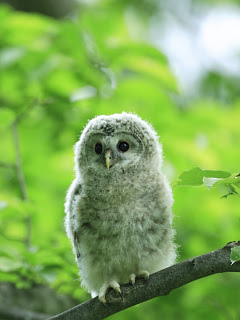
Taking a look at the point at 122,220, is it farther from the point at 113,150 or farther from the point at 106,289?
the point at 113,150

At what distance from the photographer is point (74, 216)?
346cm

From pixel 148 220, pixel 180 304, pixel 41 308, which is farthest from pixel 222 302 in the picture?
pixel 41 308

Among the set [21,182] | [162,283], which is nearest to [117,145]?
[21,182]

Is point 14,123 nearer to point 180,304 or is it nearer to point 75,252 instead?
point 75,252

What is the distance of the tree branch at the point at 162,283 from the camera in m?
2.37

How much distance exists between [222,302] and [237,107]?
1864 millimetres

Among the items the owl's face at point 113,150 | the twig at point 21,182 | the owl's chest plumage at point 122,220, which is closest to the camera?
the owl's chest plumage at point 122,220

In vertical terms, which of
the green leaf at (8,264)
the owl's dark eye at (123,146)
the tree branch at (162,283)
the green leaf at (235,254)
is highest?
the owl's dark eye at (123,146)

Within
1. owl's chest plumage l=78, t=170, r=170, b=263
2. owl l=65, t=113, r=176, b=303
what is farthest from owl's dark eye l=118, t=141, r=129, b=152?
owl's chest plumage l=78, t=170, r=170, b=263

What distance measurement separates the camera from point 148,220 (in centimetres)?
326

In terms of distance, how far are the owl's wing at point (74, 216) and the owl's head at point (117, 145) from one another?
211mm

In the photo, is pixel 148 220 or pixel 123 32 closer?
pixel 148 220

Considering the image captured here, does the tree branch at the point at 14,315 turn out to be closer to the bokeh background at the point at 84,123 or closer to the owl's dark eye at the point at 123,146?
the bokeh background at the point at 84,123

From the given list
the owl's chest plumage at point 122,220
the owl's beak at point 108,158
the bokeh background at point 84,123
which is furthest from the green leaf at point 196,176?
the bokeh background at point 84,123
